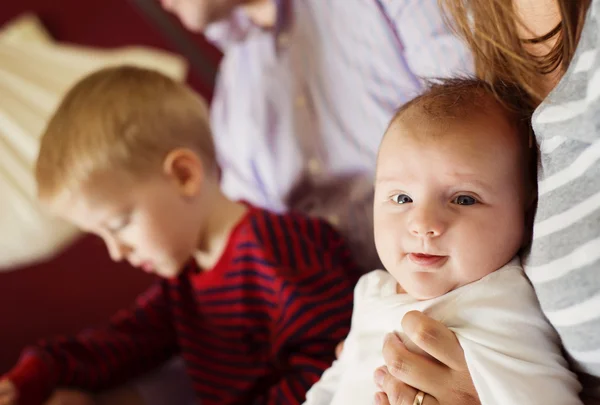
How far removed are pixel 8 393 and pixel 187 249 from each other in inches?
14.3

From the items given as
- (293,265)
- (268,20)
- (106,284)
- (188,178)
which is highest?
(268,20)

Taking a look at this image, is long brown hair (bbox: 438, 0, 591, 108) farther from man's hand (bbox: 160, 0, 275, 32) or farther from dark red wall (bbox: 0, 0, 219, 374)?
dark red wall (bbox: 0, 0, 219, 374)

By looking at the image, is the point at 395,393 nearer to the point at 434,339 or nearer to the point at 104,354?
the point at 434,339

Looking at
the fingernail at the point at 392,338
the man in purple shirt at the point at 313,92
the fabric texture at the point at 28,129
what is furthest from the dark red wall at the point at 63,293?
the fingernail at the point at 392,338

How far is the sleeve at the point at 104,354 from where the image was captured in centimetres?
101

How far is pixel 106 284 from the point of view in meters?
1.91

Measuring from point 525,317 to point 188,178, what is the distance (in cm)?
65

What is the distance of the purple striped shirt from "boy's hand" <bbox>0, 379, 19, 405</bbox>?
564mm

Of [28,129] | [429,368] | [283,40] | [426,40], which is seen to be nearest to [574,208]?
[429,368]

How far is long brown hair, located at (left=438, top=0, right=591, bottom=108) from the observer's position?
0.56 meters

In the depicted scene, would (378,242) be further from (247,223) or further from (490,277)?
(247,223)

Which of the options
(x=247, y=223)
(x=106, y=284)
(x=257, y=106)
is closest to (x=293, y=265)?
(x=247, y=223)

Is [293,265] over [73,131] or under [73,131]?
under

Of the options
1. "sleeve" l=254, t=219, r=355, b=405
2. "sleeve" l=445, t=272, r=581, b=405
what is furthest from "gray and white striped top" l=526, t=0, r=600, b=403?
"sleeve" l=254, t=219, r=355, b=405
